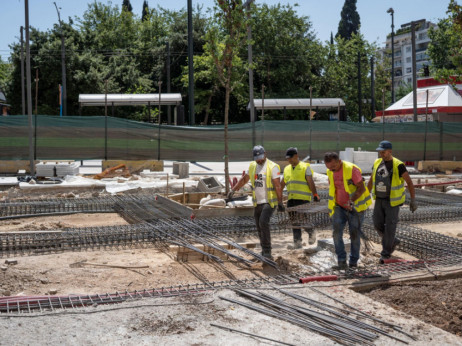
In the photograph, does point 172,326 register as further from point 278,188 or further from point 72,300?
point 278,188

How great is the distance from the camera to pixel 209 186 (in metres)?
14.2

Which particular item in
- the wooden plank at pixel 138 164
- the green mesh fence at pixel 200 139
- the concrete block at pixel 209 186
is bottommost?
the concrete block at pixel 209 186

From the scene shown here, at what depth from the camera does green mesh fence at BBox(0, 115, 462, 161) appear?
19.7 meters

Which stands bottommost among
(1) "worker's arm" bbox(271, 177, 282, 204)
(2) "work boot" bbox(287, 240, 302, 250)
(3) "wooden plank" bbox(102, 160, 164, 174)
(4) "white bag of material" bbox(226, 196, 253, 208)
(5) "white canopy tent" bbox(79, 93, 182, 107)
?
(2) "work boot" bbox(287, 240, 302, 250)

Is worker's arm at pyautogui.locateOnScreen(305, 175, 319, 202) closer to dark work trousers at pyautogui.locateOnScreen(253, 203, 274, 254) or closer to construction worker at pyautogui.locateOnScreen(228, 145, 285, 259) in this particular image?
construction worker at pyautogui.locateOnScreen(228, 145, 285, 259)

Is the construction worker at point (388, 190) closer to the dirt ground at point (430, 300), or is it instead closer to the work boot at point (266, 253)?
the dirt ground at point (430, 300)

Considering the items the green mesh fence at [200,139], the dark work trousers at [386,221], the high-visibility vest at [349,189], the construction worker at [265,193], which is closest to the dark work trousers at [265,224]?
the construction worker at [265,193]

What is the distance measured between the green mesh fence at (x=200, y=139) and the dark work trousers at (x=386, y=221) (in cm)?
1378

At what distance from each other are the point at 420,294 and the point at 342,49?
45367 mm

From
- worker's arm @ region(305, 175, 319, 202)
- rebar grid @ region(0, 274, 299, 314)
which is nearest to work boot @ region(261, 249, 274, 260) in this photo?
worker's arm @ region(305, 175, 319, 202)

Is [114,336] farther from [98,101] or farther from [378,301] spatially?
[98,101]

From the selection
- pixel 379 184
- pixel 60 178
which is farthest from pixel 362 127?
pixel 379 184

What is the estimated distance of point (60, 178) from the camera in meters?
16.9

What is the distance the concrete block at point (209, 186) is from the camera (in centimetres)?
1355
